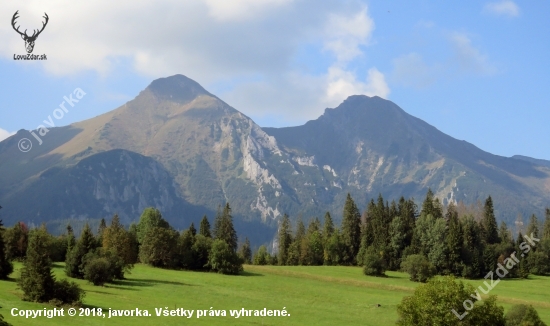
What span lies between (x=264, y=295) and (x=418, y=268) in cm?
4591

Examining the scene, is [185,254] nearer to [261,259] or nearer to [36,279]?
[261,259]

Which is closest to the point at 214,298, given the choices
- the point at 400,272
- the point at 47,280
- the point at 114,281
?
the point at 114,281

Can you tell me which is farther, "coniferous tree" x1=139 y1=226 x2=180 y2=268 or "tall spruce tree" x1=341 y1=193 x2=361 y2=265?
"tall spruce tree" x1=341 y1=193 x2=361 y2=265

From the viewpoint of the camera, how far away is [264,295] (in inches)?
3748

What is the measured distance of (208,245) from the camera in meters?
130

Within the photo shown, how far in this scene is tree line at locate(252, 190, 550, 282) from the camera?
138 metres

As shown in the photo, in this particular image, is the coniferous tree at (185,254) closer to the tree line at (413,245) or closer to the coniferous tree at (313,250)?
the tree line at (413,245)

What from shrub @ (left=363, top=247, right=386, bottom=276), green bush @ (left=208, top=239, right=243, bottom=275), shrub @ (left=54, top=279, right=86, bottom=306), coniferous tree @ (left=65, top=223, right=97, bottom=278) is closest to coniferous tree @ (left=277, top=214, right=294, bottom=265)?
shrub @ (left=363, top=247, right=386, bottom=276)

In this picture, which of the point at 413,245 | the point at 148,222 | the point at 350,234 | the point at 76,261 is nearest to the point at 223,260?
the point at 148,222

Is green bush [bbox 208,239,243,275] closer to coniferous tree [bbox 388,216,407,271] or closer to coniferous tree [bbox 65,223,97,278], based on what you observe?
coniferous tree [bbox 65,223,97,278]

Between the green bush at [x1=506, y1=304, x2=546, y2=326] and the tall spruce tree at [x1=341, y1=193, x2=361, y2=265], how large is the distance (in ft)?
289

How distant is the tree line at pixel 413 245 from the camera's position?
138 m

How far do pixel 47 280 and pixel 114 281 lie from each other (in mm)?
27355

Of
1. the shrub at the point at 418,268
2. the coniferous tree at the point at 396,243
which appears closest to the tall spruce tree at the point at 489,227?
the coniferous tree at the point at 396,243
